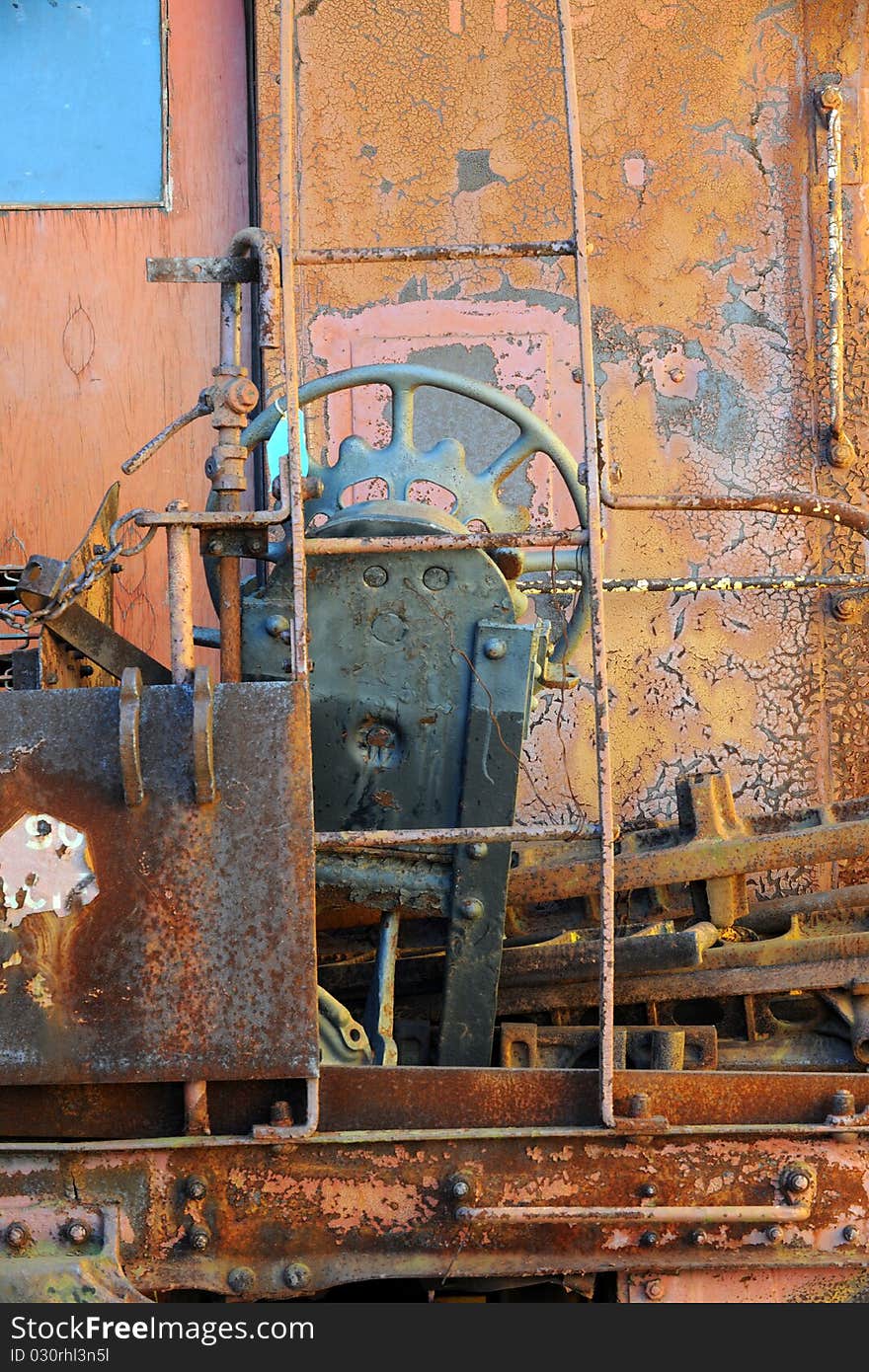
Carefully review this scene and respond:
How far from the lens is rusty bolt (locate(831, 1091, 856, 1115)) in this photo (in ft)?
10.5

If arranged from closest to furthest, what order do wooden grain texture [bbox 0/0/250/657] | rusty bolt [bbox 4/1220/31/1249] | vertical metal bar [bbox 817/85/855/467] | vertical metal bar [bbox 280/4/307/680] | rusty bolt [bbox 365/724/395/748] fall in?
rusty bolt [bbox 4/1220/31/1249]
vertical metal bar [bbox 280/4/307/680]
rusty bolt [bbox 365/724/395/748]
vertical metal bar [bbox 817/85/855/467]
wooden grain texture [bbox 0/0/250/657]

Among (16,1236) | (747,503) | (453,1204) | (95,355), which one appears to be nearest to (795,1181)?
(453,1204)

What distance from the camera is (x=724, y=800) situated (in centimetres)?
402

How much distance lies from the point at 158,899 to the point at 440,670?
3.01ft

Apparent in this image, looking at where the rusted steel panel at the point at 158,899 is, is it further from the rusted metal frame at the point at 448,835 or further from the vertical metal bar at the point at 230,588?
the vertical metal bar at the point at 230,588

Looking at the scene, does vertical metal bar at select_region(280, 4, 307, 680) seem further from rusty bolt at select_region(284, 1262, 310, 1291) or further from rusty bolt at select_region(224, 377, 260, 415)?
rusty bolt at select_region(284, 1262, 310, 1291)

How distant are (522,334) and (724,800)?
209 cm

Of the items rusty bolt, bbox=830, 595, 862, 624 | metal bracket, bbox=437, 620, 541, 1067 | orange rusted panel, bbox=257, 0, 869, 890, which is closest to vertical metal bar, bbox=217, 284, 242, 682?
metal bracket, bbox=437, 620, 541, 1067

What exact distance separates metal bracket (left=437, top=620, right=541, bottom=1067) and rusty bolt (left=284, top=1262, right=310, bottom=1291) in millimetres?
641

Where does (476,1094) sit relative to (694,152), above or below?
below

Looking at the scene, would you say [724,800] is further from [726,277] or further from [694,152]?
[694,152]

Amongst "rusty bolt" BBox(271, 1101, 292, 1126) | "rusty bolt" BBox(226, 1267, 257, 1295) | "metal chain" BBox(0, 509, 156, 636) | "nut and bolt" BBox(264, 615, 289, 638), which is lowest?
"rusty bolt" BBox(226, 1267, 257, 1295)

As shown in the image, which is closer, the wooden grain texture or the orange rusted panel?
the orange rusted panel

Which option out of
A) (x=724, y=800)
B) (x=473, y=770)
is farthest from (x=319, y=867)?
(x=724, y=800)
